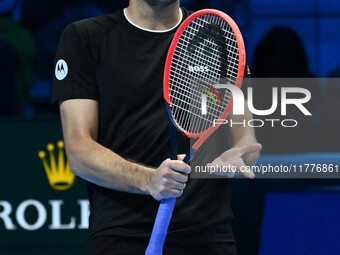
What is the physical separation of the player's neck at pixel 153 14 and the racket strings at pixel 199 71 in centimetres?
9

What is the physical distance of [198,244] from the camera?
233cm

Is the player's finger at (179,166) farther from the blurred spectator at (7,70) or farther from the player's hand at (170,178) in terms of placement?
the blurred spectator at (7,70)

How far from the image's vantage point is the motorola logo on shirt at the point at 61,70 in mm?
2359

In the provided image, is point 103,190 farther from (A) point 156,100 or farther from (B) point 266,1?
(B) point 266,1

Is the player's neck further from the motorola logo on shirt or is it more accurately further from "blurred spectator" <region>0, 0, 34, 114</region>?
"blurred spectator" <region>0, 0, 34, 114</region>

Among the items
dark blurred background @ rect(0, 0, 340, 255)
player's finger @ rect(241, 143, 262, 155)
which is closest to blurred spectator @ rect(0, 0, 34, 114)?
dark blurred background @ rect(0, 0, 340, 255)

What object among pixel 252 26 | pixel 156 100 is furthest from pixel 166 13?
pixel 252 26

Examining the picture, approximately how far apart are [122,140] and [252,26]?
1.42 m

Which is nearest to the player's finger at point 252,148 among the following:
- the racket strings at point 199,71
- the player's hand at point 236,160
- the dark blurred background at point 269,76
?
the player's hand at point 236,160

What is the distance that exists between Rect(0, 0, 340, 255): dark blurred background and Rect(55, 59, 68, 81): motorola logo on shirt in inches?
48.2

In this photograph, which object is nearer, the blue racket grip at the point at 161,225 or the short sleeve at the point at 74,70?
the blue racket grip at the point at 161,225

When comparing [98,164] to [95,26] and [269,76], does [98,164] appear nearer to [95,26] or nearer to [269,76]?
[95,26]

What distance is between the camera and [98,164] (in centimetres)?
227

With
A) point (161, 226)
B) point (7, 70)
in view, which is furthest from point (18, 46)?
point (161, 226)
